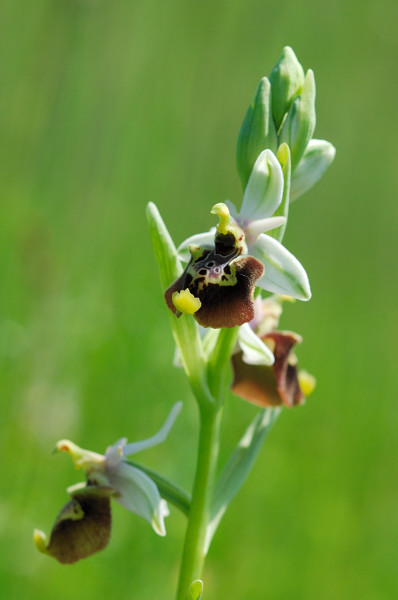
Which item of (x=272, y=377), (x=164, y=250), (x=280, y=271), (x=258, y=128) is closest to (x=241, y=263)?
(x=280, y=271)

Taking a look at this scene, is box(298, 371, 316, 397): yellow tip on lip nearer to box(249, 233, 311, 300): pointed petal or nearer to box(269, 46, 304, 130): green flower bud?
box(249, 233, 311, 300): pointed petal

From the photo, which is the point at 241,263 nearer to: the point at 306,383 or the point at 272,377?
the point at 272,377

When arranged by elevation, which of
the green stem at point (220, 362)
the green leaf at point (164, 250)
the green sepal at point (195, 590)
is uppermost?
the green leaf at point (164, 250)

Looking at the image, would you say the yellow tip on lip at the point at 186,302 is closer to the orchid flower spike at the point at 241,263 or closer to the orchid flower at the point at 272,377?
the orchid flower spike at the point at 241,263

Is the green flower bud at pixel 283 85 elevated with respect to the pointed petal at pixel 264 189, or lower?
elevated

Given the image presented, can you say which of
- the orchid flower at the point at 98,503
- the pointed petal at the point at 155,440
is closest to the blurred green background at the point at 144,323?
the orchid flower at the point at 98,503

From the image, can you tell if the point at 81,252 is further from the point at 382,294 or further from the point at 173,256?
the point at 382,294

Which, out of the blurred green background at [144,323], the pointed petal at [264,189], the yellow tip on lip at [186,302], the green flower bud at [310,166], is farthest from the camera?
the blurred green background at [144,323]
